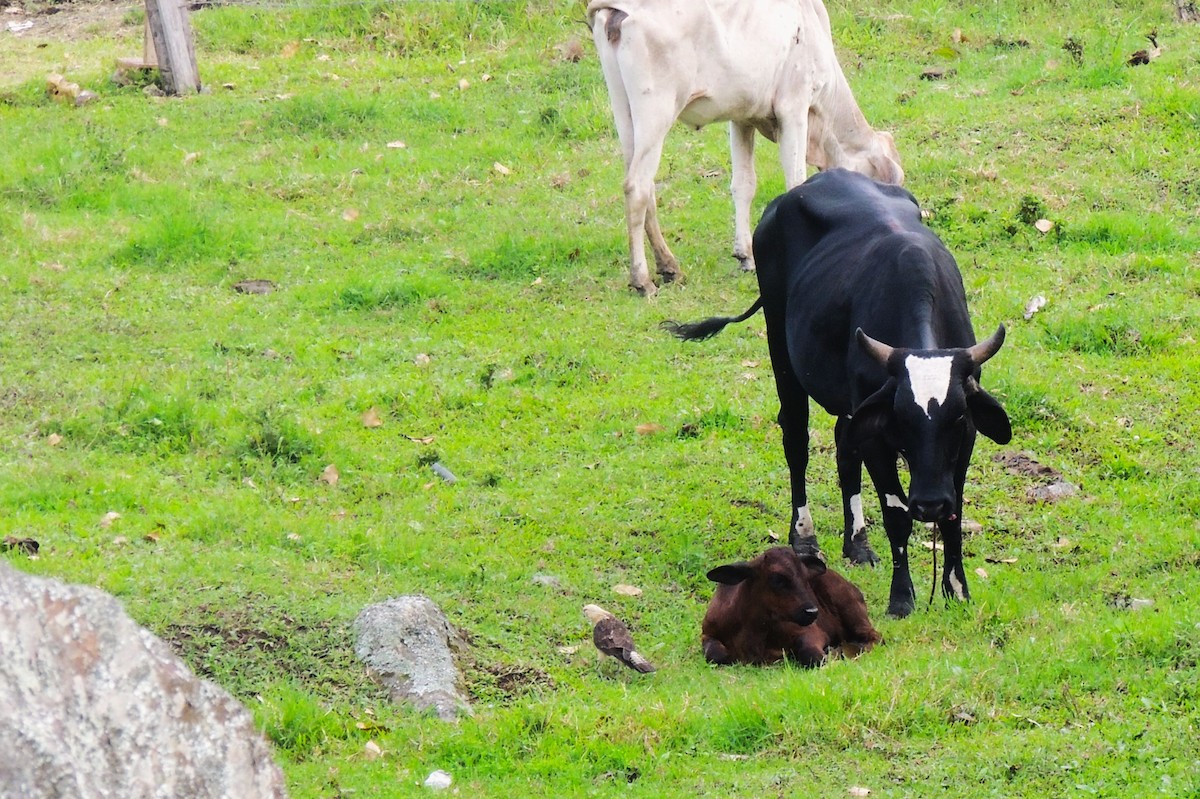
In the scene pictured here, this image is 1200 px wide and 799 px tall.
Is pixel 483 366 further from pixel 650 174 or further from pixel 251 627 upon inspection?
pixel 251 627

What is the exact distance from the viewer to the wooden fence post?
14953 mm

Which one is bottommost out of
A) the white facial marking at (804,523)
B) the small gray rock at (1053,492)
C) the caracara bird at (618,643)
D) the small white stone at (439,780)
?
the small gray rock at (1053,492)

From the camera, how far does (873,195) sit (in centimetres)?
780

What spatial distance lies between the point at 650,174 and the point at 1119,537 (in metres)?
5.07

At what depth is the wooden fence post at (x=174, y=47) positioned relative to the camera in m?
15.0

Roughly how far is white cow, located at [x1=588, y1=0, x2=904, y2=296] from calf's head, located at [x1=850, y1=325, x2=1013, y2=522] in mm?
5061

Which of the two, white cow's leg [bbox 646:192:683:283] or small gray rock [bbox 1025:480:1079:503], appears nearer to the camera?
small gray rock [bbox 1025:480:1079:503]

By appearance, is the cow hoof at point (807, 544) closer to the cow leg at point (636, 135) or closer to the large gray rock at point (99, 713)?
the cow leg at point (636, 135)

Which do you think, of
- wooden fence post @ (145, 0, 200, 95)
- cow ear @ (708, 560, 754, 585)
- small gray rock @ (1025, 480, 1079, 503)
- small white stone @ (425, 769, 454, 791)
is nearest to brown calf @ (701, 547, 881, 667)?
cow ear @ (708, 560, 754, 585)

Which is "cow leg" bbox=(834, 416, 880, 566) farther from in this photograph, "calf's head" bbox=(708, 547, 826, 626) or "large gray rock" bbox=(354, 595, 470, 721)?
"large gray rock" bbox=(354, 595, 470, 721)

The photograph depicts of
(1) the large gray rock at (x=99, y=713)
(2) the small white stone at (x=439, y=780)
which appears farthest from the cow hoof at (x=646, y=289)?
(1) the large gray rock at (x=99, y=713)

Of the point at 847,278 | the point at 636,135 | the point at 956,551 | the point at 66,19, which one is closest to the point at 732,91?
the point at 636,135

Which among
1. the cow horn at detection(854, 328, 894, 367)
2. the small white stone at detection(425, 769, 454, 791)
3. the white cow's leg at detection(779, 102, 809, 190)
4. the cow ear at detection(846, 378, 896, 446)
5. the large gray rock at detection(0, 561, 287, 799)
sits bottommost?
the small white stone at detection(425, 769, 454, 791)

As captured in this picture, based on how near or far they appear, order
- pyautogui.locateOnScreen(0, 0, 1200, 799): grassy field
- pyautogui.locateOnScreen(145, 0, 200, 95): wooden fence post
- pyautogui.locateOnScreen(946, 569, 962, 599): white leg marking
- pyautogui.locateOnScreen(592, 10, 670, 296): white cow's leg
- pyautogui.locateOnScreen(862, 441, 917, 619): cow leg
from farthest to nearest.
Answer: pyautogui.locateOnScreen(145, 0, 200, 95): wooden fence post < pyautogui.locateOnScreen(592, 10, 670, 296): white cow's leg < pyautogui.locateOnScreen(946, 569, 962, 599): white leg marking < pyautogui.locateOnScreen(862, 441, 917, 619): cow leg < pyautogui.locateOnScreen(0, 0, 1200, 799): grassy field
